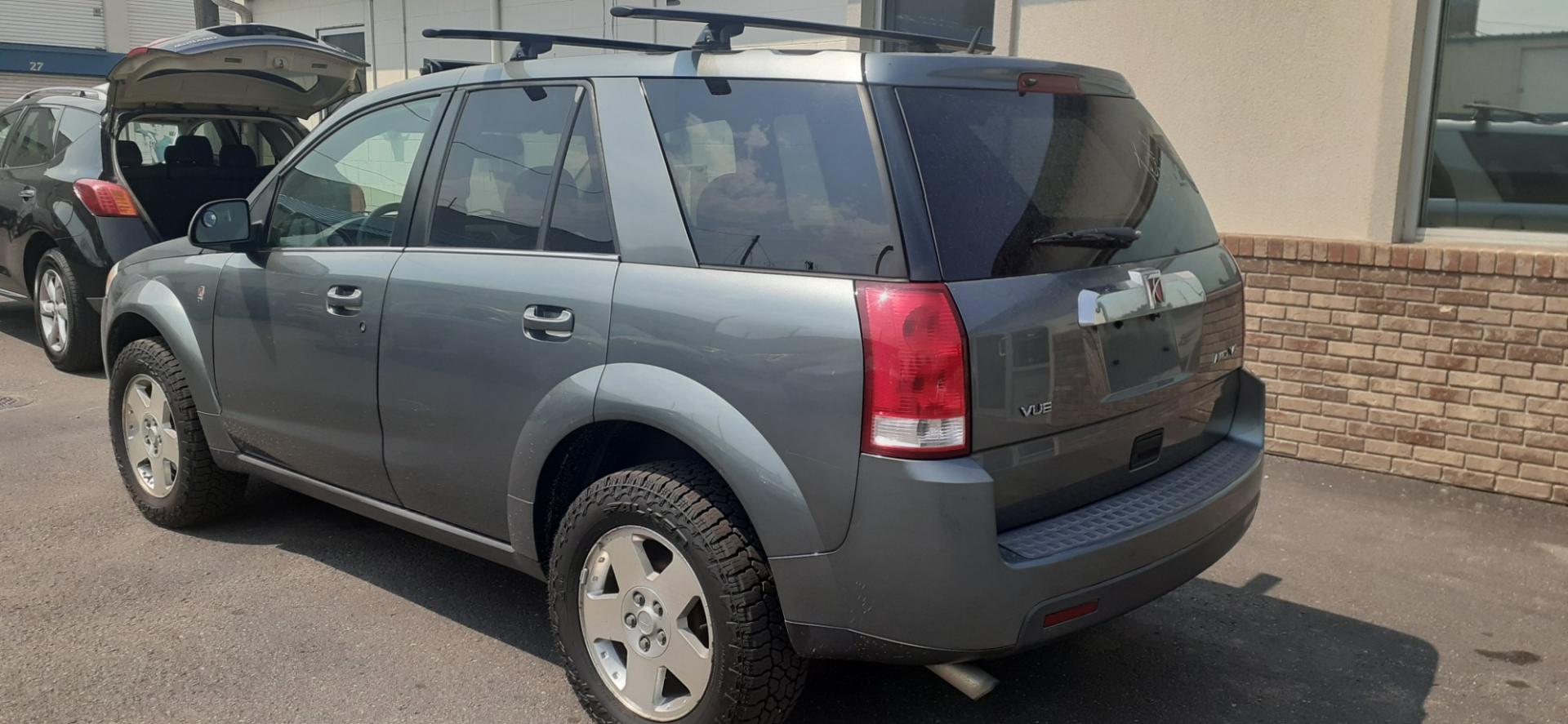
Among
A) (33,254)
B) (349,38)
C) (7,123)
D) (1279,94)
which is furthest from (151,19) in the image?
(1279,94)

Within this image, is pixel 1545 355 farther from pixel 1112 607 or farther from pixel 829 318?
pixel 829 318

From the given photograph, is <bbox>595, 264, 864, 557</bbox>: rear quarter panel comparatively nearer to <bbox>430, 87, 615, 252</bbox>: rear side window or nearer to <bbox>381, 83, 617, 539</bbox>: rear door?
<bbox>381, 83, 617, 539</bbox>: rear door

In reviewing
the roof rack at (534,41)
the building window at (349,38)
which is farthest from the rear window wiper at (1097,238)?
the building window at (349,38)

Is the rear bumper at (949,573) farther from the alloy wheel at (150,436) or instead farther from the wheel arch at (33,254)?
the wheel arch at (33,254)

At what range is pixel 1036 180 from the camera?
9.77ft

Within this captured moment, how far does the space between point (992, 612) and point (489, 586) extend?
88.1 inches

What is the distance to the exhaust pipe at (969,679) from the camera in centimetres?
282

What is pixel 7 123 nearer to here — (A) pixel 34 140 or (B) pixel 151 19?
(A) pixel 34 140

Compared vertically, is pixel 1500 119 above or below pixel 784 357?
above

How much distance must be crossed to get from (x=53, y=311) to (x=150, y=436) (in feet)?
12.9

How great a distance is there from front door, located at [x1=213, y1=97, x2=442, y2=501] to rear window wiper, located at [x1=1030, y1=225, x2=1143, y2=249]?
2.02 meters

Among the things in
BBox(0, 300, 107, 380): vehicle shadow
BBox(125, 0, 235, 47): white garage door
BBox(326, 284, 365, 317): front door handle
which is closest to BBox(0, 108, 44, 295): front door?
BBox(0, 300, 107, 380): vehicle shadow

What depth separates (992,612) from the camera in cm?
267

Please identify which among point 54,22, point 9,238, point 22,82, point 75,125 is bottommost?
point 9,238
